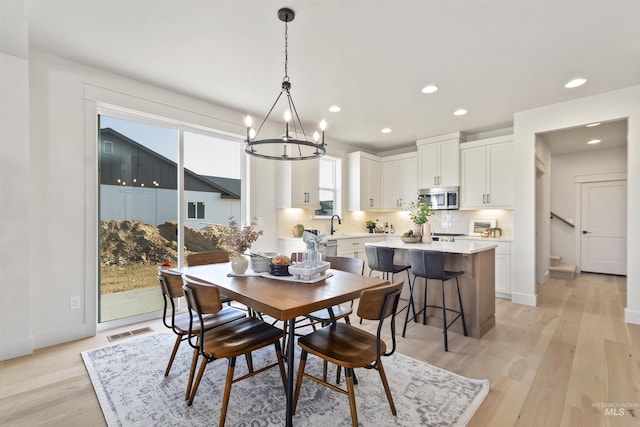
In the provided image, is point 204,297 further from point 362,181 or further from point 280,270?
point 362,181

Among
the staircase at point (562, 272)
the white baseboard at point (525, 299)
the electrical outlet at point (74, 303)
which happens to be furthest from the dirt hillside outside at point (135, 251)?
the staircase at point (562, 272)

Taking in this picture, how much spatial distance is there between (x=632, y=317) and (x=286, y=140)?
4.42 m

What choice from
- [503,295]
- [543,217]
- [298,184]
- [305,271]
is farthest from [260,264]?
[543,217]

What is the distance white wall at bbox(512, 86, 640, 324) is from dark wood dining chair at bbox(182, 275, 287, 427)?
12.8 feet

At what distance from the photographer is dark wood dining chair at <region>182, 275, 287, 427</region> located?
5.60ft

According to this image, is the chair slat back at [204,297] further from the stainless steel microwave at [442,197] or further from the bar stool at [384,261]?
the stainless steel microwave at [442,197]

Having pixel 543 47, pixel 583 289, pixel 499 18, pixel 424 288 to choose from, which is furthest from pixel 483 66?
pixel 583 289

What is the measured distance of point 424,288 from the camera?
3.55 m

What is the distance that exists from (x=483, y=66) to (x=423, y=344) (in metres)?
2.80

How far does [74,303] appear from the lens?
300 centimetres

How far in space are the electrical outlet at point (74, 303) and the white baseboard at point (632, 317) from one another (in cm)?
604

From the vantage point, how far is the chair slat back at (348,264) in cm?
274

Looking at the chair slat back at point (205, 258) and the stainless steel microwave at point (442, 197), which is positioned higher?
the stainless steel microwave at point (442, 197)

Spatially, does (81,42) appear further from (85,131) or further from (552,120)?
(552,120)
